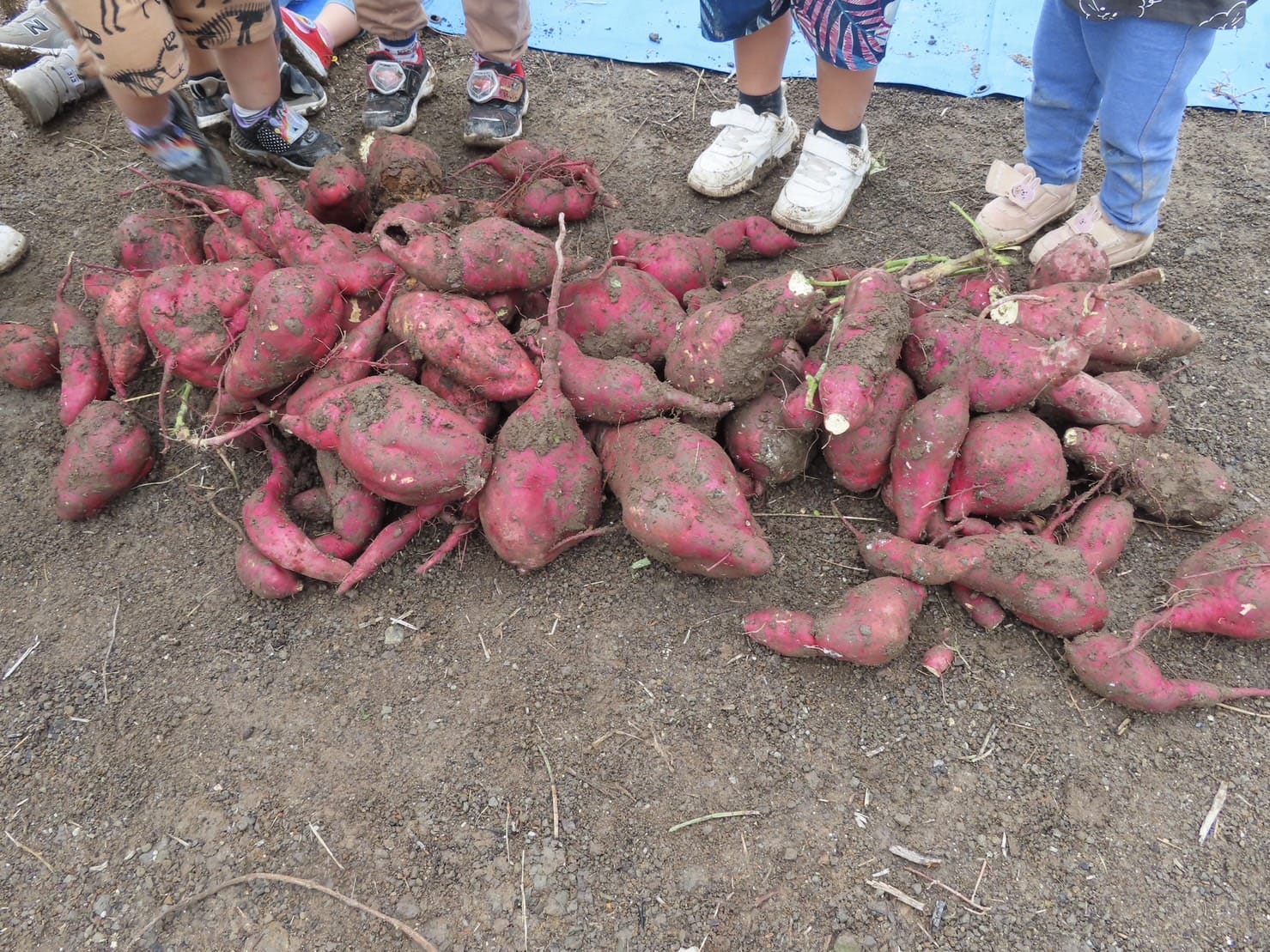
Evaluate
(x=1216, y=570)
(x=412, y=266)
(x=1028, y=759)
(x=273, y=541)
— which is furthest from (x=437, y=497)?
(x=1216, y=570)

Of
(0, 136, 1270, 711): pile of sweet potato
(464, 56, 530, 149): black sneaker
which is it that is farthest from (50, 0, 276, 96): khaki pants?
(464, 56, 530, 149): black sneaker

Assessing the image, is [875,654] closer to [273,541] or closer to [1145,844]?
[1145,844]

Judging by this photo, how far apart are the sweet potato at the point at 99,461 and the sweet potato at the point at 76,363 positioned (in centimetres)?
11

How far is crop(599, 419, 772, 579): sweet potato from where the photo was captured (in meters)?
1.74

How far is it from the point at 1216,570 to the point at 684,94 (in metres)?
2.80

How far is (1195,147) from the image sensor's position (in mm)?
3043

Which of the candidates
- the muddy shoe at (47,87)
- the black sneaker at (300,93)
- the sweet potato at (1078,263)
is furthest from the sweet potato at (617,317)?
the muddy shoe at (47,87)

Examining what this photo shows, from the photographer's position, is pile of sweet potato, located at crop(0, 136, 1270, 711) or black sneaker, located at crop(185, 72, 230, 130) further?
black sneaker, located at crop(185, 72, 230, 130)

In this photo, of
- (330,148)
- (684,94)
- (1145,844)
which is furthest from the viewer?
(684,94)

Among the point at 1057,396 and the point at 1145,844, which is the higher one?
the point at 1057,396

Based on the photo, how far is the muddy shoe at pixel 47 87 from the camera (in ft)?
10.4

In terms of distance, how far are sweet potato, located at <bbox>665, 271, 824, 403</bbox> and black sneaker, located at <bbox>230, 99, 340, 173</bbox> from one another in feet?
6.27

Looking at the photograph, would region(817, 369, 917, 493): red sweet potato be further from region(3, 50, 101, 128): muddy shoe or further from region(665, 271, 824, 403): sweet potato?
region(3, 50, 101, 128): muddy shoe

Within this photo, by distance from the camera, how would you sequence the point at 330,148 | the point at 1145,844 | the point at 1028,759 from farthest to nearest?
the point at 330,148 < the point at 1028,759 < the point at 1145,844
